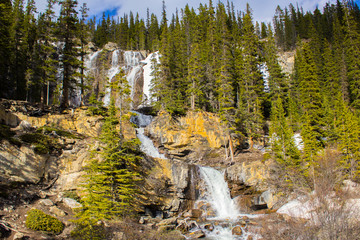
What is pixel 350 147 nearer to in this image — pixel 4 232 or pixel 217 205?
pixel 217 205

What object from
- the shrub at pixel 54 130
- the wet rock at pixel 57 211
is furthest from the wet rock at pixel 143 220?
the shrub at pixel 54 130

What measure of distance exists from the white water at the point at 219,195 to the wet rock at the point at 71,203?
1352cm

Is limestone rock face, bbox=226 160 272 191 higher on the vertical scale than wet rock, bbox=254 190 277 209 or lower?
higher

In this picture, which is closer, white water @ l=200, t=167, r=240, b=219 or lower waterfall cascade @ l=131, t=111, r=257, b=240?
lower waterfall cascade @ l=131, t=111, r=257, b=240

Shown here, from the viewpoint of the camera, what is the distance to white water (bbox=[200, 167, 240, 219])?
78.5 ft

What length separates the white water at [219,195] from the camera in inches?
942

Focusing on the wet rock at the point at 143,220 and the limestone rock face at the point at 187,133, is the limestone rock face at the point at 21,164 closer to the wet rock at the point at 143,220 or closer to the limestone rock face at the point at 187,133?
the wet rock at the point at 143,220

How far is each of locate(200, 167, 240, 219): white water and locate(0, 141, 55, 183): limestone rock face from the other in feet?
54.9

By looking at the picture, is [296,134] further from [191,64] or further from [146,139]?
[146,139]

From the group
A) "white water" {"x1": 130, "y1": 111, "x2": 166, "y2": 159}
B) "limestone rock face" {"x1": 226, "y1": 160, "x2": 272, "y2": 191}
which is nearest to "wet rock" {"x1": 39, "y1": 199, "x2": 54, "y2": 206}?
"white water" {"x1": 130, "y1": 111, "x2": 166, "y2": 159}

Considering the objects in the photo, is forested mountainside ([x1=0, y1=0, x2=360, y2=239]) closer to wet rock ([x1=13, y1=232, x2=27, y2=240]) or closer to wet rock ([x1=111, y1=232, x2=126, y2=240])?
wet rock ([x1=111, y1=232, x2=126, y2=240])

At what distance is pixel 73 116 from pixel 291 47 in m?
88.0

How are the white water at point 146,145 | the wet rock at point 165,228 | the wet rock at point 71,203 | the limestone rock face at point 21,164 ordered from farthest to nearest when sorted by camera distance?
the white water at point 146,145 → the wet rock at point 165,228 → the wet rock at point 71,203 → the limestone rock face at point 21,164

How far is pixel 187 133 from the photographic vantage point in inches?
1332
